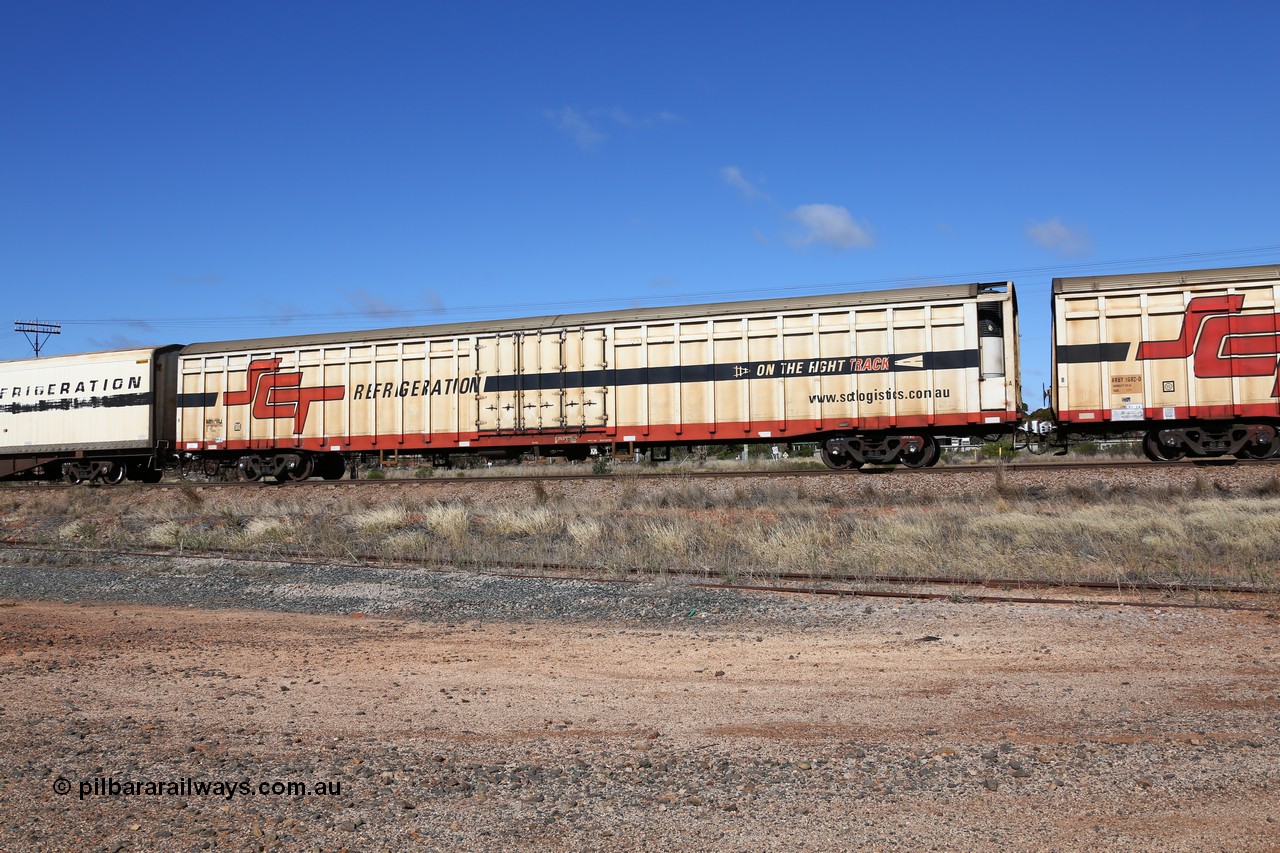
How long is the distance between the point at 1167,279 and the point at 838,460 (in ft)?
22.4

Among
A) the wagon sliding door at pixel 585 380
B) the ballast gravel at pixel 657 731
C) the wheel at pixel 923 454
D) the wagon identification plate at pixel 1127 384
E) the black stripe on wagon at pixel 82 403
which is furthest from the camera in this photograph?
the black stripe on wagon at pixel 82 403

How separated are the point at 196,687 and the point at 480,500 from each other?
12533 mm

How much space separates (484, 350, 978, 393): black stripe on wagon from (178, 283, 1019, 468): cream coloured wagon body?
3 cm

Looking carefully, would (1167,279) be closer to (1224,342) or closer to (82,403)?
(1224,342)

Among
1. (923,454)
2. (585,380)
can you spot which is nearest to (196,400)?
(585,380)

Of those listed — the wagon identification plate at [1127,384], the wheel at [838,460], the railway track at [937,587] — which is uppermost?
the wagon identification plate at [1127,384]

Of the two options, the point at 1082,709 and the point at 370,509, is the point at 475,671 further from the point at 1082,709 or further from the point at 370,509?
the point at 370,509

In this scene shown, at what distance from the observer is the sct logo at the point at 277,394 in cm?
2180

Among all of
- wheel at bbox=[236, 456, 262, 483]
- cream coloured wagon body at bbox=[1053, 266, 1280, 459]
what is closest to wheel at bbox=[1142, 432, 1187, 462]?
cream coloured wagon body at bbox=[1053, 266, 1280, 459]

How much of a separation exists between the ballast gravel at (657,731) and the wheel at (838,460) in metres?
10.6

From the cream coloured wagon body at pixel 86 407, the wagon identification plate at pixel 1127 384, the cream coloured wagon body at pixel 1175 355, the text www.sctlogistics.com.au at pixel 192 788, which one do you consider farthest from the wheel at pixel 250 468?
the text www.sctlogistics.com.au at pixel 192 788

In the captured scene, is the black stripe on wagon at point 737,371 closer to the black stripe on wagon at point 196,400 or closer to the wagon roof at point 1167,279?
the wagon roof at point 1167,279

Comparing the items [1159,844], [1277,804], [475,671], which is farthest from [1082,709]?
[475,671]

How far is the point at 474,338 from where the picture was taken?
2062 centimetres
